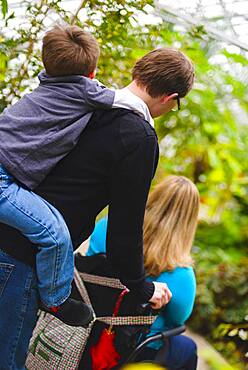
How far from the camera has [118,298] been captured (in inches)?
104

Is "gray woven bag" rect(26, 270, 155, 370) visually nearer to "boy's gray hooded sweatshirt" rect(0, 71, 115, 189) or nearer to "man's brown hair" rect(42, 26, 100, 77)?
"boy's gray hooded sweatshirt" rect(0, 71, 115, 189)

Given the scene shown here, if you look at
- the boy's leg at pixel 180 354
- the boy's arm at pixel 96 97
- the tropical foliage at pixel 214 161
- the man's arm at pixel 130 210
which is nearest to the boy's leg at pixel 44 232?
the man's arm at pixel 130 210

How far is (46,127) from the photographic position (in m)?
2.05

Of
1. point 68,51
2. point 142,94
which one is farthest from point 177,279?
point 68,51

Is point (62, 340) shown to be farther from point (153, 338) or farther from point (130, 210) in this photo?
point (130, 210)

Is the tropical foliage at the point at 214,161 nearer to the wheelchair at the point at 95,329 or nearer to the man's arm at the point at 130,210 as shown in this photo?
the wheelchair at the point at 95,329

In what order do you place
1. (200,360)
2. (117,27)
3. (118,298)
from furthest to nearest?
1. (200,360)
2. (117,27)
3. (118,298)

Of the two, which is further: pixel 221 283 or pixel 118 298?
pixel 221 283

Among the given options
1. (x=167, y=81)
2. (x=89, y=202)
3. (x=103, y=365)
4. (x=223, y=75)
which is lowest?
(x=223, y=75)

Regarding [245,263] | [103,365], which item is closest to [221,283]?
[245,263]

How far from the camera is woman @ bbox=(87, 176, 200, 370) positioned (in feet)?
9.47

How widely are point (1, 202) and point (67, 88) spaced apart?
1.36ft

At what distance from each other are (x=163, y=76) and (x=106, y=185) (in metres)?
0.40

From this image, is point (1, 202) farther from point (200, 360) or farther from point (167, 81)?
point (200, 360)
